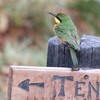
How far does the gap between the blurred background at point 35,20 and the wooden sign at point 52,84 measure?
4308mm

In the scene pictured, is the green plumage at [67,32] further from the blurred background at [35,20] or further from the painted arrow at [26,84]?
the blurred background at [35,20]

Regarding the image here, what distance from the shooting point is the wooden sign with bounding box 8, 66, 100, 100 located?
3271 mm

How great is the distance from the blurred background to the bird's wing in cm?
388

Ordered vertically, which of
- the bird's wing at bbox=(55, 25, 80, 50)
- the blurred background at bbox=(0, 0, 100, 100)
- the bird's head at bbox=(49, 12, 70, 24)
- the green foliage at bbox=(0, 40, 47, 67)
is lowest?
the green foliage at bbox=(0, 40, 47, 67)

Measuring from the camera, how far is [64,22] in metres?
3.79

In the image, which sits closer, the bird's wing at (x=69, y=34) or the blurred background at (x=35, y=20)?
the bird's wing at (x=69, y=34)

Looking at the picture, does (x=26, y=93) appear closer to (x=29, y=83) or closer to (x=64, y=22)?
(x=29, y=83)

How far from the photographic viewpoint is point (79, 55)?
3428mm

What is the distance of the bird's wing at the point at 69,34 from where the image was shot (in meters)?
3.56

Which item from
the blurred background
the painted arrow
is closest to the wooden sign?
the painted arrow

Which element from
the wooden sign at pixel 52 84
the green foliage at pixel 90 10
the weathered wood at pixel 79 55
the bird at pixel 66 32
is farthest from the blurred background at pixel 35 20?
the wooden sign at pixel 52 84

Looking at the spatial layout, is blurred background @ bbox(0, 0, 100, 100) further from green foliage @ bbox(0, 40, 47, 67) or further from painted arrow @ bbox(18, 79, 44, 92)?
painted arrow @ bbox(18, 79, 44, 92)

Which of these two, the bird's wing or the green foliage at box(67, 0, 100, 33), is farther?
the green foliage at box(67, 0, 100, 33)

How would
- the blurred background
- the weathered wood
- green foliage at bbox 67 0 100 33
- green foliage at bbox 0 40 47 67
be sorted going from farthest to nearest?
1. green foliage at bbox 67 0 100 33
2. the blurred background
3. green foliage at bbox 0 40 47 67
4. the weathered wood
